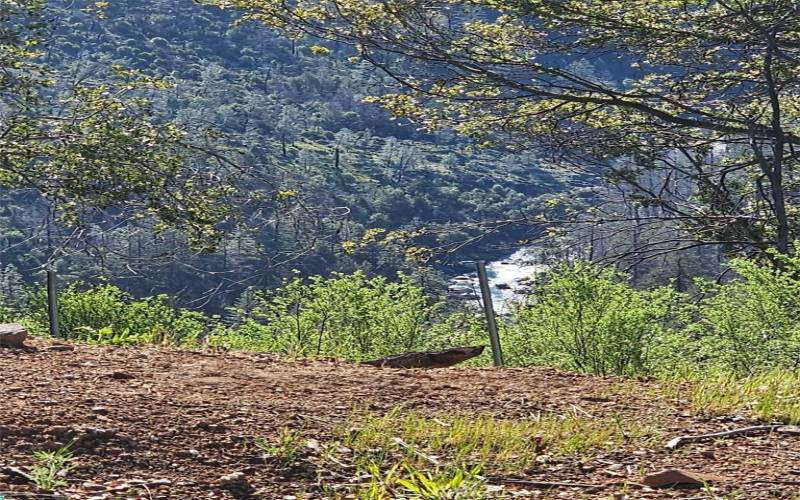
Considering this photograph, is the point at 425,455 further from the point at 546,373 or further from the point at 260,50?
the point at 260,50

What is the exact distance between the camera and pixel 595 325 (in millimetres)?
8375

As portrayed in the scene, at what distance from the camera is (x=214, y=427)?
3705 mm

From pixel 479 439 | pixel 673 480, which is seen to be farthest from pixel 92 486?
pixel 673 480

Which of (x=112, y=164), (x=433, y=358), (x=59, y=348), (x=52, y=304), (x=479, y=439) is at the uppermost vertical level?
(x=112, y=164)

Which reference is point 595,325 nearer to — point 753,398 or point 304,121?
point 753,398

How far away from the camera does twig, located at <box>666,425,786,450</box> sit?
4.05m

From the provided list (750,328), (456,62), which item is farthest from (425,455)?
(456,62)

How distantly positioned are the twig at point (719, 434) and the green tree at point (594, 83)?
559cm

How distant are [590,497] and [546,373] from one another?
2247 millimetres

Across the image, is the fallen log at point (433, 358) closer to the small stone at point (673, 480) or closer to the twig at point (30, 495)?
the small stone at point (673, 480)

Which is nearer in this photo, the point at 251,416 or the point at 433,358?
the point at 251,416

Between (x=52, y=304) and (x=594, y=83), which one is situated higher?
(x=594, y=83)

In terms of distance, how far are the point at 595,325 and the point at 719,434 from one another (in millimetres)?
4231

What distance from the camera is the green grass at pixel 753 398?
458 centimetres
